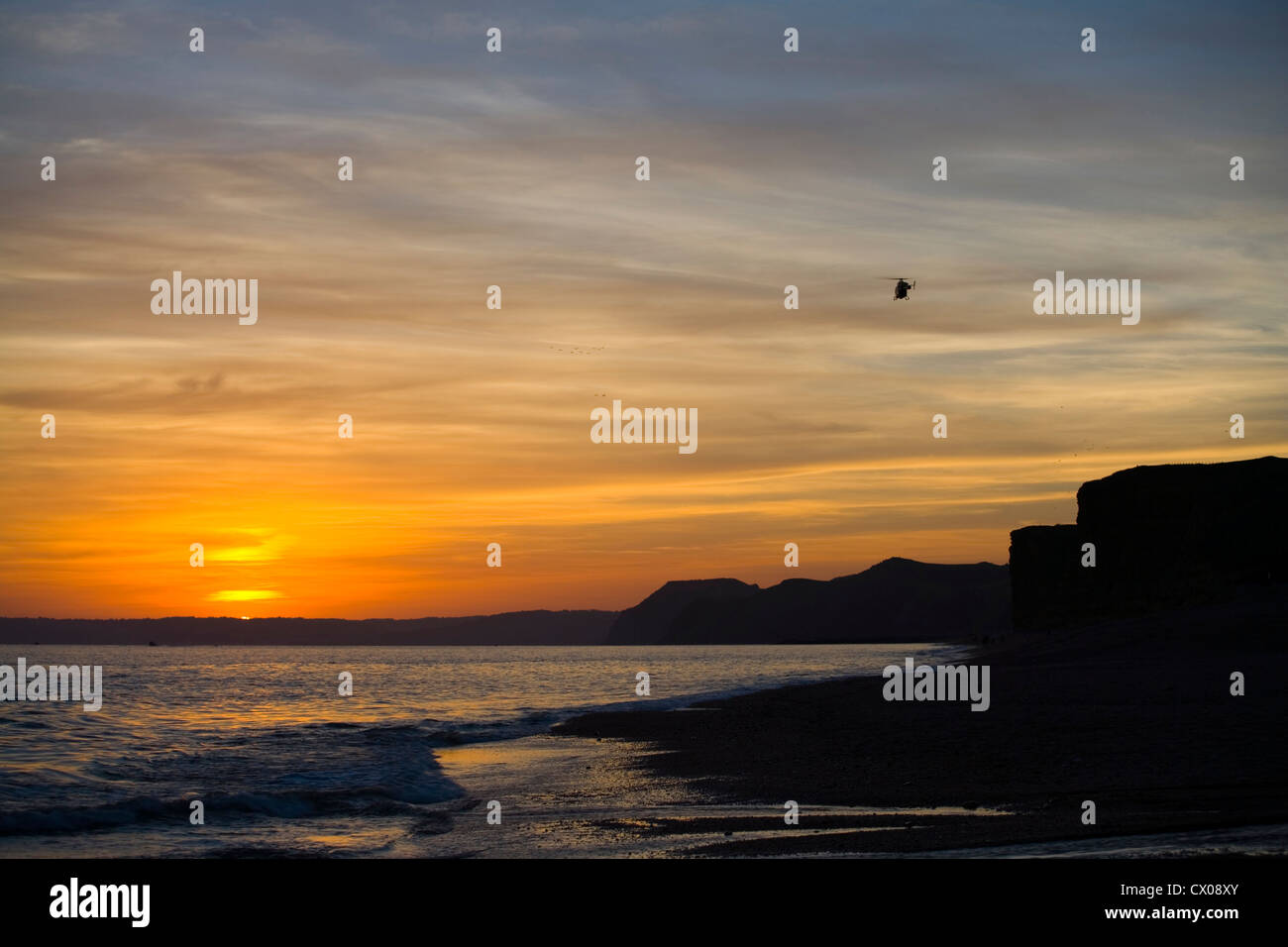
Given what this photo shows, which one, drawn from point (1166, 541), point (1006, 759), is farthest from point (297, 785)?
point (1166, 541)

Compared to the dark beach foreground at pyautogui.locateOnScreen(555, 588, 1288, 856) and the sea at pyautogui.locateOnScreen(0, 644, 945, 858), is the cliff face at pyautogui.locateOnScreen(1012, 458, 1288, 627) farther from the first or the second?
the sea at pyautogui.locateOnScreen(0, 644, 945, 858)

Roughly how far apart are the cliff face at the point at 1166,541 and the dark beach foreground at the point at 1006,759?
4773 cm

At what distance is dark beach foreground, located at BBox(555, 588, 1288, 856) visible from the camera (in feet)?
44.2

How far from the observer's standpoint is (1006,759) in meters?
19.8

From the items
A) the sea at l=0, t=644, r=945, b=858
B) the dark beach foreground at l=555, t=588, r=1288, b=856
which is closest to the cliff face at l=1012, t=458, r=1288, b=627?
the dark beach foreground at l=555, t=588, r=1288, b=856

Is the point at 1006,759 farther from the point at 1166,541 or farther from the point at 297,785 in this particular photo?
the point at 1166,541

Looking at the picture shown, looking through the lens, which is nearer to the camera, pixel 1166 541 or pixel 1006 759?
pixel 1006 759

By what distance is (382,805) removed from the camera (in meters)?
20.0

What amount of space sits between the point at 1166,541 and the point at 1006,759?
289 feet

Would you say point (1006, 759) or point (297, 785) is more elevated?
point (1006, 759)

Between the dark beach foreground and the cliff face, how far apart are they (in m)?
47.7

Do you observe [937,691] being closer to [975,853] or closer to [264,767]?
[264,767]
